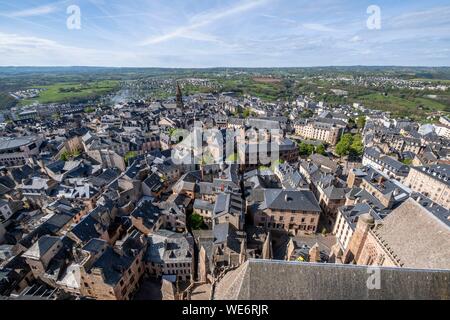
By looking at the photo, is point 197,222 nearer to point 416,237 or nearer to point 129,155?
point 416,237

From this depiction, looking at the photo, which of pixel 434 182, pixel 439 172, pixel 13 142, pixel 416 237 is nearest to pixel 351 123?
pixel 439 172

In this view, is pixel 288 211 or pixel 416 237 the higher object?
pixel 416 237

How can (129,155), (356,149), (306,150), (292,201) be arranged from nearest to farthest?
(292,201)
(129,155)
(306,150)
(356,149)

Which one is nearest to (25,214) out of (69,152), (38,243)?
(38,243)

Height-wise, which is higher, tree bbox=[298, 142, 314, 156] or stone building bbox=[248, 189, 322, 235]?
tree bbox=[298, 142, 314, 156]

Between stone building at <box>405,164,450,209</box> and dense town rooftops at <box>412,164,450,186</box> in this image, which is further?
dense town rooftops at <box>412,164,450,186</box>

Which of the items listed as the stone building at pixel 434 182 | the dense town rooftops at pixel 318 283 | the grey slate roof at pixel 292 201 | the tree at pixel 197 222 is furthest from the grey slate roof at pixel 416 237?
the stone building at pixel 434 182

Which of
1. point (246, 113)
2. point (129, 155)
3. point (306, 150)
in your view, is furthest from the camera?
point (246, 113)

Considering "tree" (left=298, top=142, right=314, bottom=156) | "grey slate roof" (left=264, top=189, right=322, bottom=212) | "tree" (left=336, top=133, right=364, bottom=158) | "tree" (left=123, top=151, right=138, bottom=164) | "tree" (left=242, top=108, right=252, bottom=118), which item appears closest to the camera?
"grey slate roof" (left=264, top=189, right=322, bottom=212)

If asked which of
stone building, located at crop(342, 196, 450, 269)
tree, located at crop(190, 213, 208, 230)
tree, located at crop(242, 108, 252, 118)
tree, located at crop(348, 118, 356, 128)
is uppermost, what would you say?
tree, located at crop(242, 108, 252, 118)

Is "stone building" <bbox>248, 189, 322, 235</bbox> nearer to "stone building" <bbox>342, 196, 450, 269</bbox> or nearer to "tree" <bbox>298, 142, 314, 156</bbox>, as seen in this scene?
"stone building" <bbox>342, 196, 450, 269</bbox>

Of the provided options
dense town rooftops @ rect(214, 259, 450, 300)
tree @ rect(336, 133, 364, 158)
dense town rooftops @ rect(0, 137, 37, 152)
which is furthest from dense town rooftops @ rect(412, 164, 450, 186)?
dense town rooftops @ rect(0, 137, 37, 152)
